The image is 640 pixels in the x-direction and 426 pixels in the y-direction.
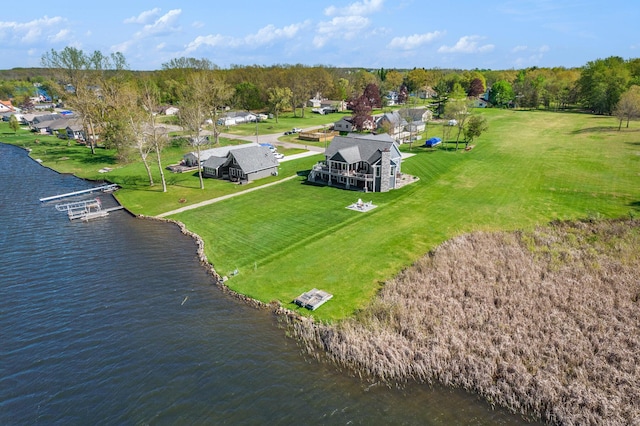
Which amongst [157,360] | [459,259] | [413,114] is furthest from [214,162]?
[413,114]

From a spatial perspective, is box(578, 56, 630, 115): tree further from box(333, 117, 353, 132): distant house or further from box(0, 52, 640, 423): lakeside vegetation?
box(333, 117, 353, 132): distant house

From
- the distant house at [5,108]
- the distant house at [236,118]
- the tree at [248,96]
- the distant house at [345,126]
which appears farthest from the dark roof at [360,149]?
the distant house at [5,108]

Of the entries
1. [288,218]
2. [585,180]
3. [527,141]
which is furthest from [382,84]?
[288,218]

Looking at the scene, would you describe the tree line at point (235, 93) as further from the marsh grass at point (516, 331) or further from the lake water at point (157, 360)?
the marsh grass at point (516, 331)

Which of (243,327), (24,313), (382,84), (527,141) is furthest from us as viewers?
(382,84)

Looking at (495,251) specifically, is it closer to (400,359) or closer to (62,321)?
(400,359)

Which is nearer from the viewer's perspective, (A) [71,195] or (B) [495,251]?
(B) [495,251]
